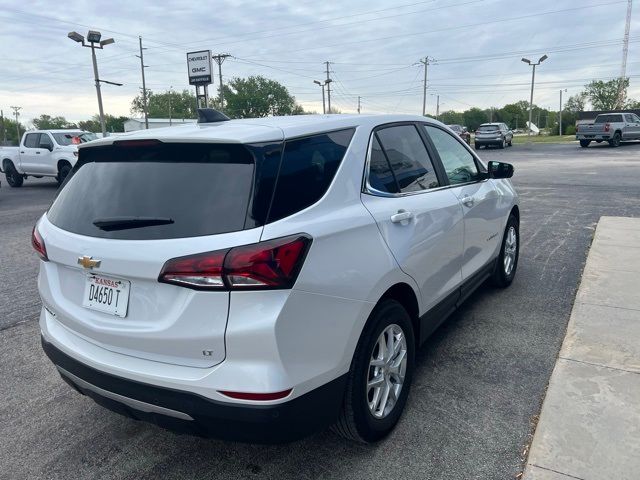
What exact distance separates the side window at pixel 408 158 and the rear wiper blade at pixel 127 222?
1.46 metres

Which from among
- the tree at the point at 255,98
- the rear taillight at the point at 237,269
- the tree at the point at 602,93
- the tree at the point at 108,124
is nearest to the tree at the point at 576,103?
the tree at the point at 602,93

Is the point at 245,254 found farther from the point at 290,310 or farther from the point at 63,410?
the point at 63,410

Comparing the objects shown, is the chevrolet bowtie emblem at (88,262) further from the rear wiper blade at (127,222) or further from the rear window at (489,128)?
the rear window at (489,128)

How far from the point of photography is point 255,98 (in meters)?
97.2

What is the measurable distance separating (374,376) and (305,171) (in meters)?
1.14

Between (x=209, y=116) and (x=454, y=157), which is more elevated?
(x=209, y=116)

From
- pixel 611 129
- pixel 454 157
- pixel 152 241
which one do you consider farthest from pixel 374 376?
pixel 611 129

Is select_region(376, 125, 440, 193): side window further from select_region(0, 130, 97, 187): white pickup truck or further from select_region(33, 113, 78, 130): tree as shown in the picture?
select_region(33, 113, 78, 130): tree

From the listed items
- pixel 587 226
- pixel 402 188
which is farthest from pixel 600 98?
pixel 402 188

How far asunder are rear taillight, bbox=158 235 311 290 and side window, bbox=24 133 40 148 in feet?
56.6

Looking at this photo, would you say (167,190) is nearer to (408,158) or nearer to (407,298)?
(407,298)

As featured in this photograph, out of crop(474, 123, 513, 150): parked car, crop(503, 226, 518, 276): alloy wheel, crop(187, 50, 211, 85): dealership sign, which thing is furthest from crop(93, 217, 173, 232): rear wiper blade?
crop(474, 123, 513, 150): parked car

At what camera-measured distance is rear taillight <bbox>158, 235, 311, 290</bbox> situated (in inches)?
81.2

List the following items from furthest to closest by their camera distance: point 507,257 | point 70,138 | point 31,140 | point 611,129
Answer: point 611,129
point 31,140
point 70,138
point 507,257
